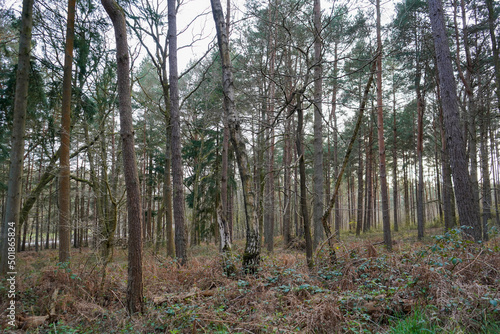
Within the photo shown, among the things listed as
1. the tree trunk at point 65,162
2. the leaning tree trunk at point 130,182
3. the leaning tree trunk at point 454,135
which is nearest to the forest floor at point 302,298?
the leaning tree trunk at point 130,182

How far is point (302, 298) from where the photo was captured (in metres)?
3.80

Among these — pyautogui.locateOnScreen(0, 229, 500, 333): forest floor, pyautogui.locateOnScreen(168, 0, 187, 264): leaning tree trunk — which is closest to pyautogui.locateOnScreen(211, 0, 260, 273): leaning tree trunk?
pyautogui.locateOnScreen(0, 229, 500, 333): forest floor

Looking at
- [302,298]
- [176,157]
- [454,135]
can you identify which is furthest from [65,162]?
[454,135]

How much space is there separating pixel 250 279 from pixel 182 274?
1.82 metres

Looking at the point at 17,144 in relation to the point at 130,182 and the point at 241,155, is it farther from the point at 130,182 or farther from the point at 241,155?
the point at 241,155

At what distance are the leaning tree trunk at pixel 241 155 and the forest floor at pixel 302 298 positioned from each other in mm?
381

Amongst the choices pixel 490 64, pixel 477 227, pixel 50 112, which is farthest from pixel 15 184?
pixel 490 64

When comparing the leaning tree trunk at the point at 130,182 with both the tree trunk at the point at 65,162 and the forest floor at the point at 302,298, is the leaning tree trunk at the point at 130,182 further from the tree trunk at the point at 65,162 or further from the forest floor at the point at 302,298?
the tree trunk at the point at 65,162

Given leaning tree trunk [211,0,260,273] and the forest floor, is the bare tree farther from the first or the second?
leaning tree trunk [211,0,260,273]

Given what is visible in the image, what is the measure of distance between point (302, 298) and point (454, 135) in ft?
18.6

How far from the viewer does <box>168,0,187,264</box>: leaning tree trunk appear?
7084 mm

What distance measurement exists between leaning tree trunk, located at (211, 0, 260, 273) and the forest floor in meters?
0.38

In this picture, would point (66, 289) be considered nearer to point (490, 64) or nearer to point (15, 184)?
point (15, 184)

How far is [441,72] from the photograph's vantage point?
6648 millimetres
